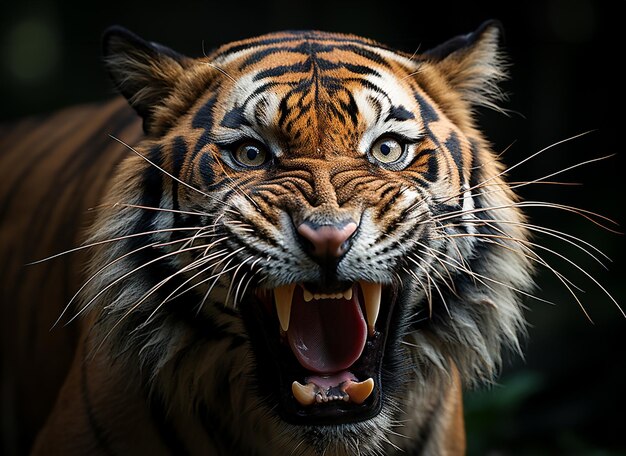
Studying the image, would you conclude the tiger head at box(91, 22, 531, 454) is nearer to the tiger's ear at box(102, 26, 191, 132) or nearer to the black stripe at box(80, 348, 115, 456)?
the tiger's ear at box(102, 26, 191, 132)

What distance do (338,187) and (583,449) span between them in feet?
8.54

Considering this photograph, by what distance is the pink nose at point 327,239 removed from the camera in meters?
1.60

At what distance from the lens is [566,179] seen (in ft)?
16.3

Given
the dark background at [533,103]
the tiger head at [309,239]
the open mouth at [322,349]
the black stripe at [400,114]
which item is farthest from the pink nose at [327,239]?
the dark background at [533,103]

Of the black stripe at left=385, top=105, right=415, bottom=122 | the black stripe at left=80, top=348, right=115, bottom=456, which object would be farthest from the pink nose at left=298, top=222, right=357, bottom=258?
the black stripe at left=80, top=348, right=115, bottom=456

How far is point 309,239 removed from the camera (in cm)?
162

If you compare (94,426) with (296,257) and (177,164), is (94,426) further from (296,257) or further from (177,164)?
(296,257)

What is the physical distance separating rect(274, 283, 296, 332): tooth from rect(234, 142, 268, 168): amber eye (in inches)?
11.6

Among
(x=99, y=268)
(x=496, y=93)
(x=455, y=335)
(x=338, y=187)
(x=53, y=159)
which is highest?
(x=496, y=93)

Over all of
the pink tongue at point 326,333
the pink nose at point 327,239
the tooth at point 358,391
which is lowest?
the tooth at point 358,391

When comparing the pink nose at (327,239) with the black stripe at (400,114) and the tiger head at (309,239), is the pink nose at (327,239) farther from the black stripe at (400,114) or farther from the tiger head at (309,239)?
the black stripe at (400,114)

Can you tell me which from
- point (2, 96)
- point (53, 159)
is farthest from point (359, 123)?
point (2, 96)

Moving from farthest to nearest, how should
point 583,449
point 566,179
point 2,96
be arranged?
1. point 2,96
2. point 566,179
3. point 583,449

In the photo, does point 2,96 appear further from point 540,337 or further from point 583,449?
point 583,449
